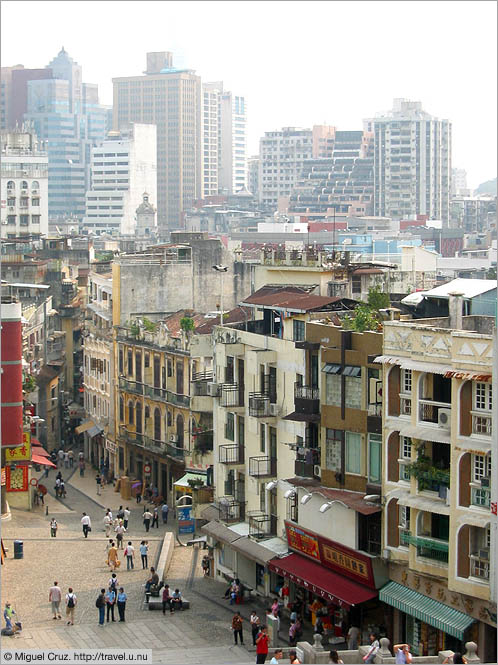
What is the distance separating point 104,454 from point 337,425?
122ft

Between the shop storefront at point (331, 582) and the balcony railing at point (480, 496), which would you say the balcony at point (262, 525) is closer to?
the shop storefront at point (331, 582)

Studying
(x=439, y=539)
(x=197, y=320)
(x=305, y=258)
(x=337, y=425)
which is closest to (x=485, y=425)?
(x=439, y=539)

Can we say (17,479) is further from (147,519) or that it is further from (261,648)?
(261,648)

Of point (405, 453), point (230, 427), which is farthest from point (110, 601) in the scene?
point (405, 453)

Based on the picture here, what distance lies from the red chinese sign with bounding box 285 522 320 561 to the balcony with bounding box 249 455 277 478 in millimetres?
2960

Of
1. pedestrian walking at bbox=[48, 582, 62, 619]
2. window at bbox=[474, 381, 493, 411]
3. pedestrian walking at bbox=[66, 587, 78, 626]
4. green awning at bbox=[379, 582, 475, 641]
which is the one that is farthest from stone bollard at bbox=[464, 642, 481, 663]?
pedestrian walking at bbox=[48, 582, 62, 619]

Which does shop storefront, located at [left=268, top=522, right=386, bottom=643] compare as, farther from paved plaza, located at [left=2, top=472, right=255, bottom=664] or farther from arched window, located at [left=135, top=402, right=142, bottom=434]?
arched window, located at [left=135, top=402, right=142, bottom=434]

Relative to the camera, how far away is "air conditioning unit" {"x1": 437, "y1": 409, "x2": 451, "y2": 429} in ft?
116

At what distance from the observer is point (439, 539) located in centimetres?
3594

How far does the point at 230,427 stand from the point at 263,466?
10.1 ft

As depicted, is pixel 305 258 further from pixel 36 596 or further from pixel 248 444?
pixel 36 596

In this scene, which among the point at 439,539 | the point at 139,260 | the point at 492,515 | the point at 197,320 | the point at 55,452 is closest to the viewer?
the point at 492,515

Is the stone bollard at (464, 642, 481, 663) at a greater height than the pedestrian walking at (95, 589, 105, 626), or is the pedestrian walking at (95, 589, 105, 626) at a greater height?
the stone bollard at (464, 642, 481, 663)

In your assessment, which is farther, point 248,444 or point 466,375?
point 248,444
